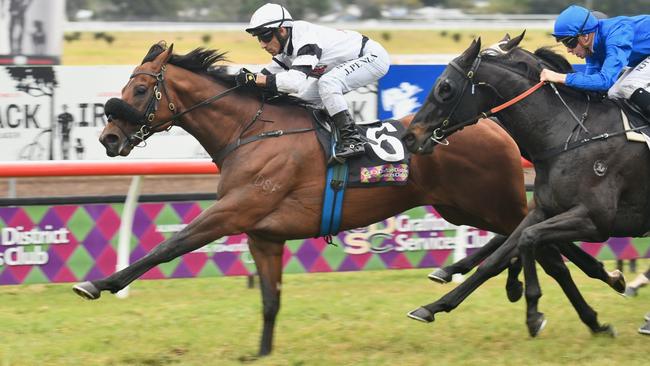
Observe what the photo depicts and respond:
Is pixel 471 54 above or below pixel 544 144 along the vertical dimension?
above

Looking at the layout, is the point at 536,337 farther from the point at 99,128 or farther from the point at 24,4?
the point at 24,4

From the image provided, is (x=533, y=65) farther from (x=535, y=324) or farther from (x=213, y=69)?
(x=213, y=69)

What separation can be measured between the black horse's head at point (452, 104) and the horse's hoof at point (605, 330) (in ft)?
5.03

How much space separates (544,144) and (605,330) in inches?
50.4

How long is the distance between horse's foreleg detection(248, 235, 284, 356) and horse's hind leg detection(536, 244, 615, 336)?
5.16ft

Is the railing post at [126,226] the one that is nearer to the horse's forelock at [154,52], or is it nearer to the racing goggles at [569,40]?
the horse's forelock at [154,52]

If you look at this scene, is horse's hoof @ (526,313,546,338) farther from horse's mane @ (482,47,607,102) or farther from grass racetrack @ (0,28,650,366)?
horse's mane @ (482,47,607,102)

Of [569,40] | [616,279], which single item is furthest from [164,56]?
[616,279]

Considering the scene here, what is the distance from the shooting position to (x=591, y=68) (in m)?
6.20

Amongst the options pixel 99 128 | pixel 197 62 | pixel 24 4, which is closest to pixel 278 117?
pixel 197 62

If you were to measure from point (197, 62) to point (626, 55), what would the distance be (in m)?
2.56

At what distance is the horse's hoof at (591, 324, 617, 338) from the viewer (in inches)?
253

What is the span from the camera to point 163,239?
8.10 meters

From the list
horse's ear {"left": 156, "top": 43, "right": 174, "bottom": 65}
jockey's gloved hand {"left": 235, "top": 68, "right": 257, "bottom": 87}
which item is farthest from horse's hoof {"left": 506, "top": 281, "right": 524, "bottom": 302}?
horse's ear {"left": 156, "top": 43, "right": 174, "bottom": 65}
